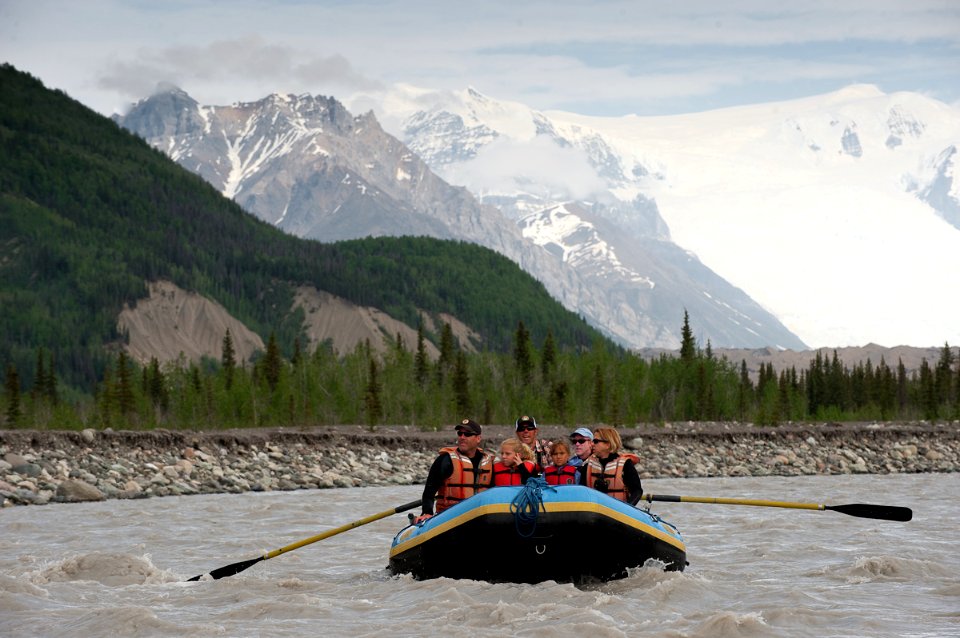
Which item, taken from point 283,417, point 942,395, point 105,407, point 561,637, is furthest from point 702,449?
point 561,637

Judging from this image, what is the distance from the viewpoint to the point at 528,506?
23219 mm

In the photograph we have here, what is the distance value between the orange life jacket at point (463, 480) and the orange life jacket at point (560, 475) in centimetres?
109

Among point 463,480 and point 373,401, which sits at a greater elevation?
point 373,401

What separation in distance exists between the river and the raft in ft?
0.69

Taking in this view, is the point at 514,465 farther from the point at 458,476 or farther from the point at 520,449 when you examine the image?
the point at 458,476

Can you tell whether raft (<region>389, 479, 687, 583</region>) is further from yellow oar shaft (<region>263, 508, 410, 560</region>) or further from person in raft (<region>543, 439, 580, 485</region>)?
yellow oar shaft (<region>263, 508, 410, 560</region>)

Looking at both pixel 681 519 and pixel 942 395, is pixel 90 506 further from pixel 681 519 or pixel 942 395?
pixel 942 395

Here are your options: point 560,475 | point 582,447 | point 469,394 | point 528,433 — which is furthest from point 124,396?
point 560,475

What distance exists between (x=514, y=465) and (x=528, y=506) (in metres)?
1.78

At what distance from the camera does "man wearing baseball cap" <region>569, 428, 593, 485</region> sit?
25.6m

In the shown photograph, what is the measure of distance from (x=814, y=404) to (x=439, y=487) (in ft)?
453

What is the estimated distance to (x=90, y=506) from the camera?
50031 mm

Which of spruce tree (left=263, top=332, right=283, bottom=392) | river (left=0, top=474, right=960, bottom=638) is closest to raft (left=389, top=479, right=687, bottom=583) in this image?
river (left=0, top=474, right=960, bottom=638)

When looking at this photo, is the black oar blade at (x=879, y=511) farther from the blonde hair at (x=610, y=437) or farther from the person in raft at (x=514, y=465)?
the person in raft at (x=514, y=465)
